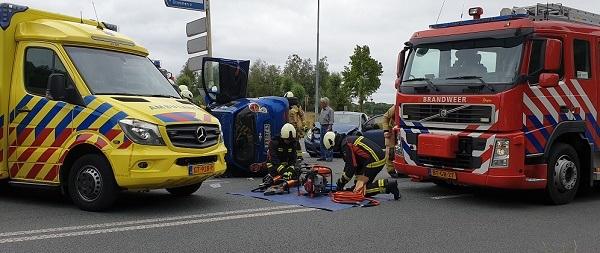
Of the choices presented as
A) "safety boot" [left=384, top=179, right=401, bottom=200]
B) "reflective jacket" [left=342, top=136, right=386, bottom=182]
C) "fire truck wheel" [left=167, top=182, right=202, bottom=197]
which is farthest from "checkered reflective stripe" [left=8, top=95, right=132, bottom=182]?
"safety boot" [left=384, top=179, right=401, bottom=200]

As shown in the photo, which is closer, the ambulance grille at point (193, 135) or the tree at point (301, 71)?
the ambulance grille at point (193, 135)

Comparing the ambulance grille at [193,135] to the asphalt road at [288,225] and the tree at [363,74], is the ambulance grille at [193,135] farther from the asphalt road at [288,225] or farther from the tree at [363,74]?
the tree at [363,74]

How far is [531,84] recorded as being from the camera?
307 inches

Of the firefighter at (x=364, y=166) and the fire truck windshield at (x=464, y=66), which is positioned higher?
the fire truck windshield at (x=464, y=66)

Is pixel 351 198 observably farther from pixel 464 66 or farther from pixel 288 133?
pixel 464 66

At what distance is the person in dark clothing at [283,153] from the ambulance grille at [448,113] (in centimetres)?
186

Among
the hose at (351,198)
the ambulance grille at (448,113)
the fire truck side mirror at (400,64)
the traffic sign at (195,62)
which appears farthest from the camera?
the traffic sign at (195,62)

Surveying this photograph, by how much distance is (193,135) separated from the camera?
736 centimetres

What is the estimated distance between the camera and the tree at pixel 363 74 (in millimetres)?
43969

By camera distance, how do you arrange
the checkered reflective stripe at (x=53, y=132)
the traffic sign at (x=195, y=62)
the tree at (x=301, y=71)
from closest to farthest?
the checkered reflective stripe at (x=53, y=132), the traffic sign at (x=195, y=62), the tree at (x=301, y=71)

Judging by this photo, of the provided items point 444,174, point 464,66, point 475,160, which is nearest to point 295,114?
point 444,174

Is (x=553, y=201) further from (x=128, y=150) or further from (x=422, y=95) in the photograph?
(x=128, y=150)

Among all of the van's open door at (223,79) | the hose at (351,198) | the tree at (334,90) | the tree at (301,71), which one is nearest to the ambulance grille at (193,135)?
the hose at (351,198)

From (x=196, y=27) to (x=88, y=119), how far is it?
8019 millimetres
